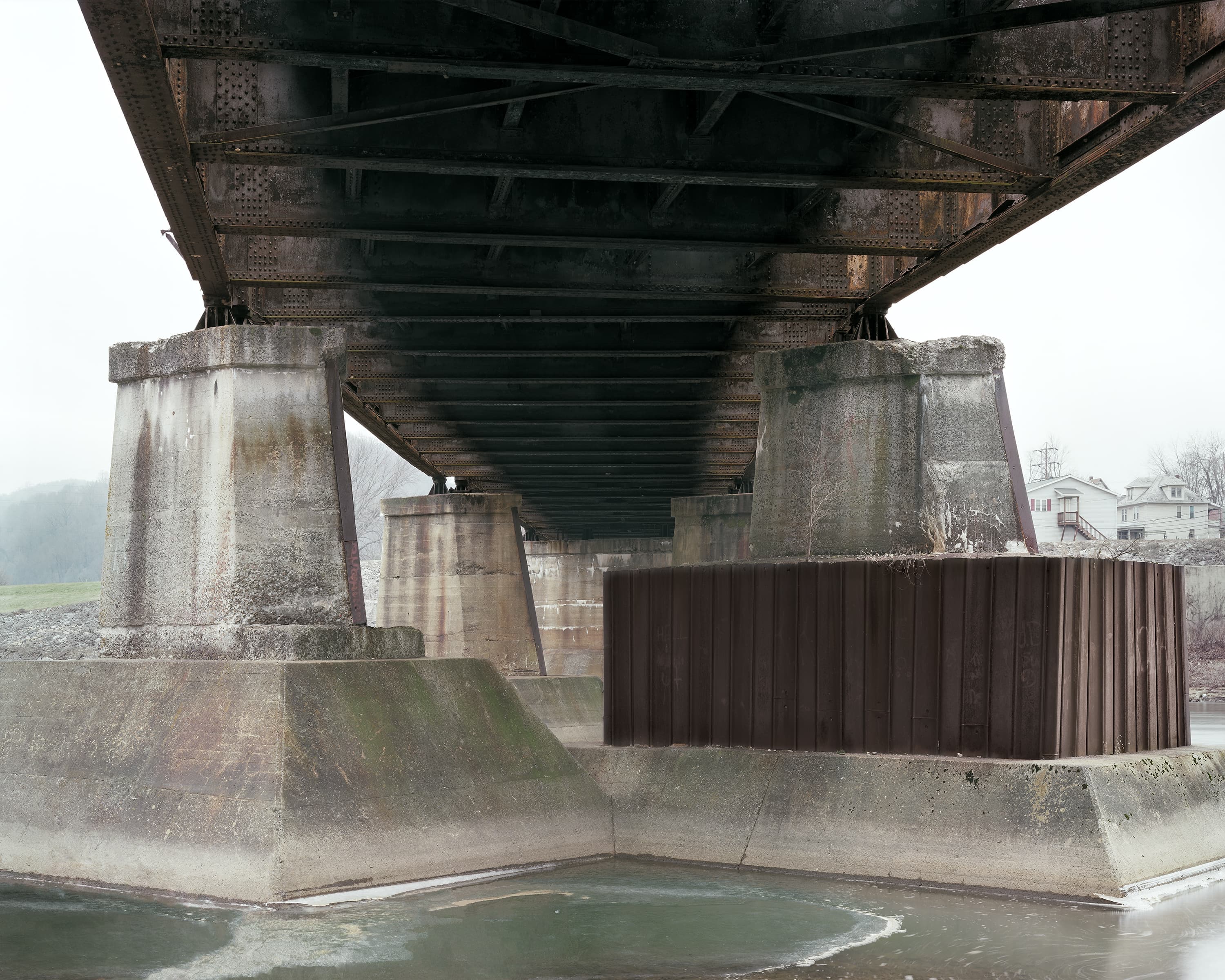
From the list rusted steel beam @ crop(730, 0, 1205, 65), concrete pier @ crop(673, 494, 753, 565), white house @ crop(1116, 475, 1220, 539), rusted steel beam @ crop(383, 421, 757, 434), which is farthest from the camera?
white house @ crop(1116, 475, 1220, 539)

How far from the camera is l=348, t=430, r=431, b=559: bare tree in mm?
149000

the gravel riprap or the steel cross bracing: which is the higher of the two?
the steel cross bracing

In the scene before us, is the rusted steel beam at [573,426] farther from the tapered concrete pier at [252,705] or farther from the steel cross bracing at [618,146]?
the tapered concrete pier at [252,705]

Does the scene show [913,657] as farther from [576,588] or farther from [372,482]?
[372,482]

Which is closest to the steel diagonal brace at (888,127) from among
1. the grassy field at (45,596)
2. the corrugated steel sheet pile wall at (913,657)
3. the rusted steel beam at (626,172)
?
the rusted steel beam at (626,172)

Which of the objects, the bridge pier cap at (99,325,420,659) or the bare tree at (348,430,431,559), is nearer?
the bridge pier cap at (99,325,420,659)

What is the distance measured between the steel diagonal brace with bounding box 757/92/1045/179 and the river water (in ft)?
26.1

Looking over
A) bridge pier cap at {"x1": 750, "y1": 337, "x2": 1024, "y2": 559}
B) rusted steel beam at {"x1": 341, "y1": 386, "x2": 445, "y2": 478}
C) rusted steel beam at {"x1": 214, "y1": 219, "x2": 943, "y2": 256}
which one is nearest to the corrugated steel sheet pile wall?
bridge pier cap at {"x1": 750, "y1": 337, "x2": 1024, "y2": 559}

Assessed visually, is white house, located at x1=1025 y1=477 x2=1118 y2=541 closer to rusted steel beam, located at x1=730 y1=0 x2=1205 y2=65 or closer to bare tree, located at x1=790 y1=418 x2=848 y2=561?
bare tree, located at x1=790 y1=418 x2=848 y2=561

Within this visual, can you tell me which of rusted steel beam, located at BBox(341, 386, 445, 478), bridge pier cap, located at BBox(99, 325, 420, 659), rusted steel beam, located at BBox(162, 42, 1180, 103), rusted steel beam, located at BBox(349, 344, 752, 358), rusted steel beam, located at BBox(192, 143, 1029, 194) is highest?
rusted steel beam, located at BBox(162, 42, 1180, 103)

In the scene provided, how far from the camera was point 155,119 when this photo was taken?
12523 mm

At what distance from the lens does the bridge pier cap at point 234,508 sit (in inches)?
628

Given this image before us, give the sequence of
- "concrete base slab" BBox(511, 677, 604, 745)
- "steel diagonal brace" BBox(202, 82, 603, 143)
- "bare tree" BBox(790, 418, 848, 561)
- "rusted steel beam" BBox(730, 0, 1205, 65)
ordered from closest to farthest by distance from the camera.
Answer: "rusted steel beam" BBox(730, 0, 1205, 65)
"steel diagonal brace" BBox(202, 82, 603, 143)
"bare tree" BBox(790, 418, 848, 561)
"concrete base slab" BBox(511, 677, 604, 745)

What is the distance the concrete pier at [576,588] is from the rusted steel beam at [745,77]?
39127 mm
